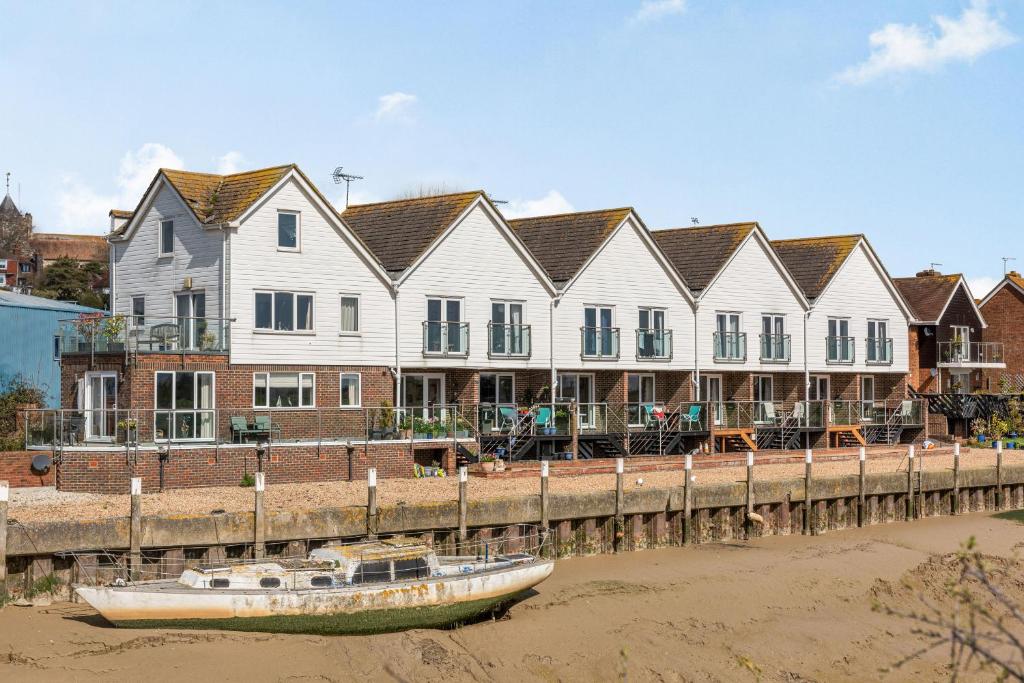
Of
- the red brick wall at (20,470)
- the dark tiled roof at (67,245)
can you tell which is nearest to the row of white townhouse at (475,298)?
the red brick wall at (20,470)

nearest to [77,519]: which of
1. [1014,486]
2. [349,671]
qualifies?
[349,671]

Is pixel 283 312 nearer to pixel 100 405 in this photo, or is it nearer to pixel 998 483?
pixel 100 405

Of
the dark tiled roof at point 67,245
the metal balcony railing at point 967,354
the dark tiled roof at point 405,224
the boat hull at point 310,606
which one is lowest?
the boat hull at point 310,606

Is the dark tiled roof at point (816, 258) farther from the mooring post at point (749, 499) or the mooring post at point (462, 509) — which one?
the mooring post at point (462, 509)

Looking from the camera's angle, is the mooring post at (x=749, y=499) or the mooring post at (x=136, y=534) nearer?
the mooring post at (x=136, y=534)

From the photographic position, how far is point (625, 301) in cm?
4928

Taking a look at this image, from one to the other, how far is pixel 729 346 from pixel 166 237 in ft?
78.0

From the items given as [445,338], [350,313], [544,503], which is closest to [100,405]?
[350,313]

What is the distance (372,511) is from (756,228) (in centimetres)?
3168

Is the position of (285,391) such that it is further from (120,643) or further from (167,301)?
(120,643)

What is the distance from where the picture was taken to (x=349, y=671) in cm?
2116

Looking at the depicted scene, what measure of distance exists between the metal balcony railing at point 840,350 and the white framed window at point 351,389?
25.1 m

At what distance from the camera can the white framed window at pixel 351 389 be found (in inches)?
1609

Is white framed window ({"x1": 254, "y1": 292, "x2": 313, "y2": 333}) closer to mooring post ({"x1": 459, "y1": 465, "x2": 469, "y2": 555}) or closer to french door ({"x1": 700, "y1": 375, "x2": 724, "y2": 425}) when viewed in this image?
mooring post ({"x1": 459, "y1": 465, "x2": 469, "y2": 555})
